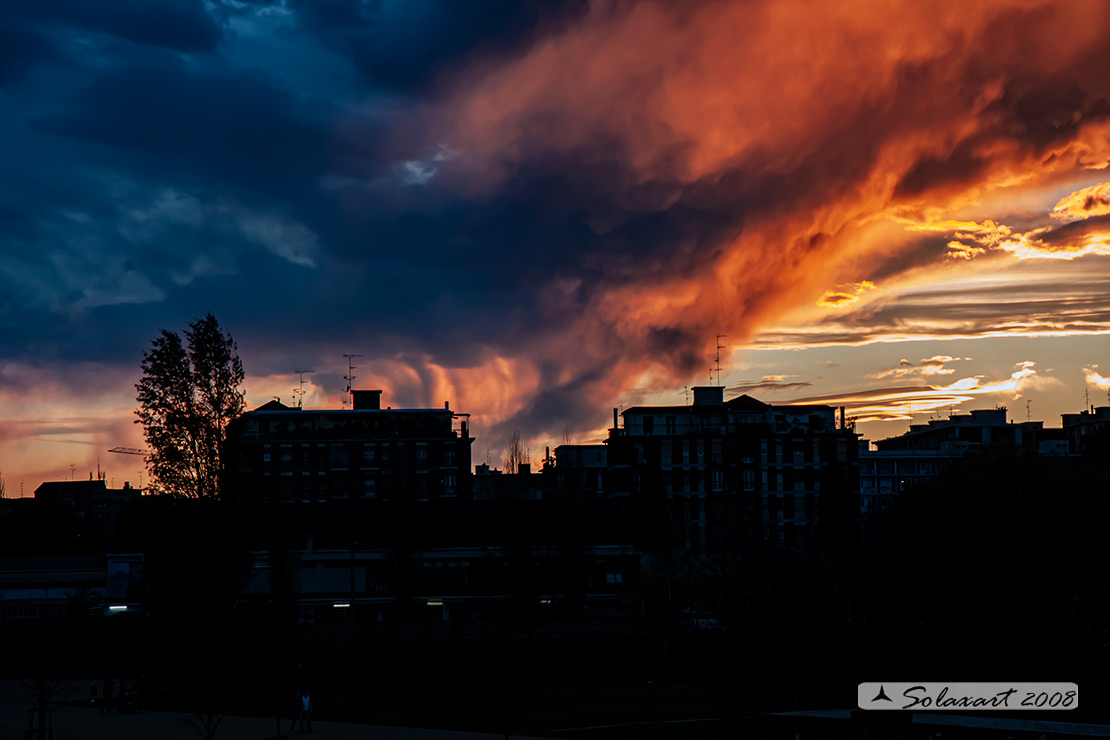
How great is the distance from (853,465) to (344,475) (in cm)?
5746

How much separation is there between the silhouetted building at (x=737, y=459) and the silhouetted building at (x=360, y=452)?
19.4 m

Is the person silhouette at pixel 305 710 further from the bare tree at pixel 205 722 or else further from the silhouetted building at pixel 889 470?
the silhouetted building at pixel 889 470

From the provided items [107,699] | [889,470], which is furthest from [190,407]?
[889,470]

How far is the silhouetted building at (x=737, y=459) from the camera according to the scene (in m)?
128

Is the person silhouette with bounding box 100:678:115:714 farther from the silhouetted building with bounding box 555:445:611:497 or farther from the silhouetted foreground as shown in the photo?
the silhouetted building with bounding box 555:445:611:497

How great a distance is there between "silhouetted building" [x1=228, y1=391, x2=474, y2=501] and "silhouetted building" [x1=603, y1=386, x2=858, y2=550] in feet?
63.6

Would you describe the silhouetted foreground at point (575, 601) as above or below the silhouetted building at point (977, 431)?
below

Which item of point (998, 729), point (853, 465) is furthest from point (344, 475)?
point (998, 729)

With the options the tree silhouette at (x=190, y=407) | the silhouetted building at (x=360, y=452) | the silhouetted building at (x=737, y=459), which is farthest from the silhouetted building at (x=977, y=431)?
the tree silhouette at (x=190, y=407)

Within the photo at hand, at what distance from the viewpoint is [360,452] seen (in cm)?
A: 12925

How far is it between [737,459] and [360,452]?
42.3 meters

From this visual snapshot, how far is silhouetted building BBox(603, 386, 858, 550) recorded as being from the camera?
128m

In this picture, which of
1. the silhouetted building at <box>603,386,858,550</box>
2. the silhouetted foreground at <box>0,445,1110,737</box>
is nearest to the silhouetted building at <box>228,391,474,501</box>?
the silhouetted building at <box>603,386,858,550</box>

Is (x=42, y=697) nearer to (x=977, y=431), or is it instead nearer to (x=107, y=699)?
(x=107, y=699)
